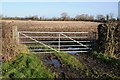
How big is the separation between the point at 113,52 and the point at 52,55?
3.28 metres

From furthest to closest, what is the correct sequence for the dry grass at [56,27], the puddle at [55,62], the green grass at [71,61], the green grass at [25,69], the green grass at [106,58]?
the dry grass at [56,27], the green grass at [106,58], the puddle at [55,62], the green grass at [71,61], the green grass at [25,69]

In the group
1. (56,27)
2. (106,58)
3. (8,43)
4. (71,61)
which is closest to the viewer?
(71,61)

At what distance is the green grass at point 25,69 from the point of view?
11.7m

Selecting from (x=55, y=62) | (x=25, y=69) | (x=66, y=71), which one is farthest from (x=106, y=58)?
(x=25, y=69)

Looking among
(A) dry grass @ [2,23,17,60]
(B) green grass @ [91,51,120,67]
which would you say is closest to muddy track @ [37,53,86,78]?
(A) dry grass @ [2,23,17,60]

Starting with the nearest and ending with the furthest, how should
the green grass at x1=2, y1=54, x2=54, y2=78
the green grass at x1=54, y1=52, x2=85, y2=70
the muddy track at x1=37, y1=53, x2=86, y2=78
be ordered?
the green grass at x1=2, y1=54, x2=54, y2=78
the muddy track at x1=37, y1=53, x2=86, y2=78
the green grass at x1=54, y1=52, x2=85, y2=70

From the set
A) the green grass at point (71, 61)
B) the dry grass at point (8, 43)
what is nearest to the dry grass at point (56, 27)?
the green grass at point (71, 61)

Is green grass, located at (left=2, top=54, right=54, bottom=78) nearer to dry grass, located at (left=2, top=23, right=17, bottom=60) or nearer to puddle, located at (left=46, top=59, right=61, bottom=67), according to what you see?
dry grass, located at (left=2, top=23, right=17, bottom=60)

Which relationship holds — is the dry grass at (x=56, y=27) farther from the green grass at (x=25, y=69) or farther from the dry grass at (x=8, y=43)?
the green grass at (x=25, y=69)

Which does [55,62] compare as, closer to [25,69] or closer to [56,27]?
[25,69]

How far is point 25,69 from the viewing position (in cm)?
1245

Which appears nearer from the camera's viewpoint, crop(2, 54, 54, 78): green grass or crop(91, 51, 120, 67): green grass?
crop(2, 54, 54, 78): green grass

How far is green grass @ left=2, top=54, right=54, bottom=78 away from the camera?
11.7 meters

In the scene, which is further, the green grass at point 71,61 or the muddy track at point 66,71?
the green grass at point 71,61
